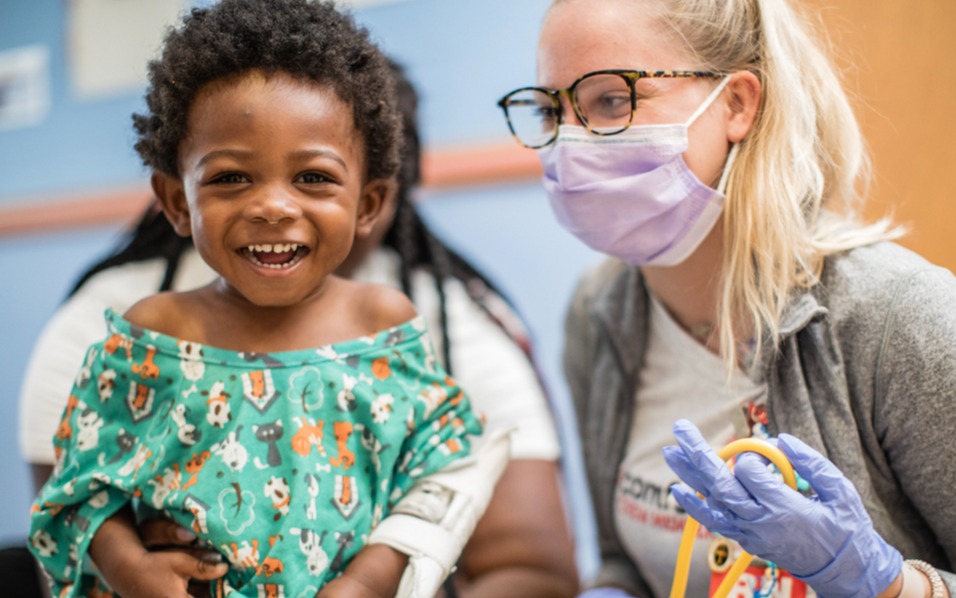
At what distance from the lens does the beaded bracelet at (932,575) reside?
1.09 metres

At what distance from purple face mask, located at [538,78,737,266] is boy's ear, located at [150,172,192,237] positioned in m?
0.53

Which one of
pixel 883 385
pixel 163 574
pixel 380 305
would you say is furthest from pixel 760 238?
pixel 163 574

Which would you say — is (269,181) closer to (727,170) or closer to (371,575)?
(371,575)

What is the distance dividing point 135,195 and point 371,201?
1.94 meters

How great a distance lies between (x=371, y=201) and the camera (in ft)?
4.14

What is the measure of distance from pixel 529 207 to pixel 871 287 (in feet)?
4.37

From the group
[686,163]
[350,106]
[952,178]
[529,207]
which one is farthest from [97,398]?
[529,207]

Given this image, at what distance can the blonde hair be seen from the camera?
1.26 meters

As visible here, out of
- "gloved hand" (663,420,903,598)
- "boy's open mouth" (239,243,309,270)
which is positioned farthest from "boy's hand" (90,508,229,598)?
"gloved hand" (663,420,903,598)

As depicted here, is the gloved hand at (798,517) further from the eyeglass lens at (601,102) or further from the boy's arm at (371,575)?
the eyeglass lens at (601,102)

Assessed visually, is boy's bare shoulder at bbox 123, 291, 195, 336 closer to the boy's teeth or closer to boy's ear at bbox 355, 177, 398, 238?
the boy's teeth

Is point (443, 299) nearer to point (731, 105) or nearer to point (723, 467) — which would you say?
point (731, 105)

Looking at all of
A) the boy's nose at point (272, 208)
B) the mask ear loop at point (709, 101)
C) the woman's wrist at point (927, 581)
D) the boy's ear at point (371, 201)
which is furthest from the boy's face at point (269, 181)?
the woman's wrist at point (927, 581)

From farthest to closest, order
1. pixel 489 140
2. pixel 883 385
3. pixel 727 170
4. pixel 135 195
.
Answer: pixel 135 195 < pixel 489 140 < pixel 727 170 < pixel 883 385
